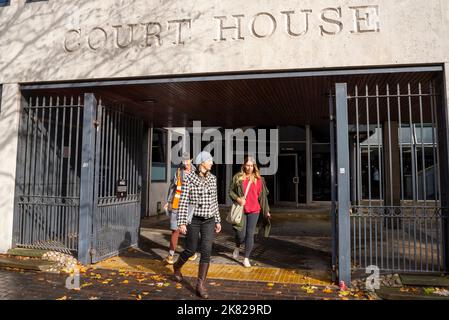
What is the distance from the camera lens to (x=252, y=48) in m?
5.81

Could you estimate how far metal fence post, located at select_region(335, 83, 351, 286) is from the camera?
5.25 m

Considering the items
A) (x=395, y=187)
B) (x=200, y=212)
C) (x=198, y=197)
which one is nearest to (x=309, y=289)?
(x=200, y=212)

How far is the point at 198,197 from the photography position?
4781 mm

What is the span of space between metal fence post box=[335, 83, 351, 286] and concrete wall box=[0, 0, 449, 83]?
821 mm

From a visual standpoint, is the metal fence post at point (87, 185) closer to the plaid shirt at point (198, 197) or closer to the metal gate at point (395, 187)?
the plaid shirt at point (198, 197)

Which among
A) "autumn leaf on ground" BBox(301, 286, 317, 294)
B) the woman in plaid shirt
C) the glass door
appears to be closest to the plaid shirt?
the woman in plaid shirt

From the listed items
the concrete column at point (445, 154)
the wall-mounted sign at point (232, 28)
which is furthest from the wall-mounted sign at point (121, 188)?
the concrete column at point (445, 154)

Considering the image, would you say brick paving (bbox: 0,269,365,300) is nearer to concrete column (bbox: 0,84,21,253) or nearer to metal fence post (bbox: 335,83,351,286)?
metal fence post (bbox: 335,83,351,286)

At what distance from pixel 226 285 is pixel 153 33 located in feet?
14.2

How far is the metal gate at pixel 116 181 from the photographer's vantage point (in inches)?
257

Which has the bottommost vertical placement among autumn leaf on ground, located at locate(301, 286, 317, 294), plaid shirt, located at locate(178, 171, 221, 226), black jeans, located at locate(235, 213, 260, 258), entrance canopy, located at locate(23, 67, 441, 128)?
autumn leaf on ground, located at locate(301, 286, 317, 294)

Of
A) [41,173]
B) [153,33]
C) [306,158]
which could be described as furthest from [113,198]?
[306,158]

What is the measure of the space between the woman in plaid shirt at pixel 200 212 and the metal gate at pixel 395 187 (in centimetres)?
212

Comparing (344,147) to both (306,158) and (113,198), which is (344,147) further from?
(306,158)
